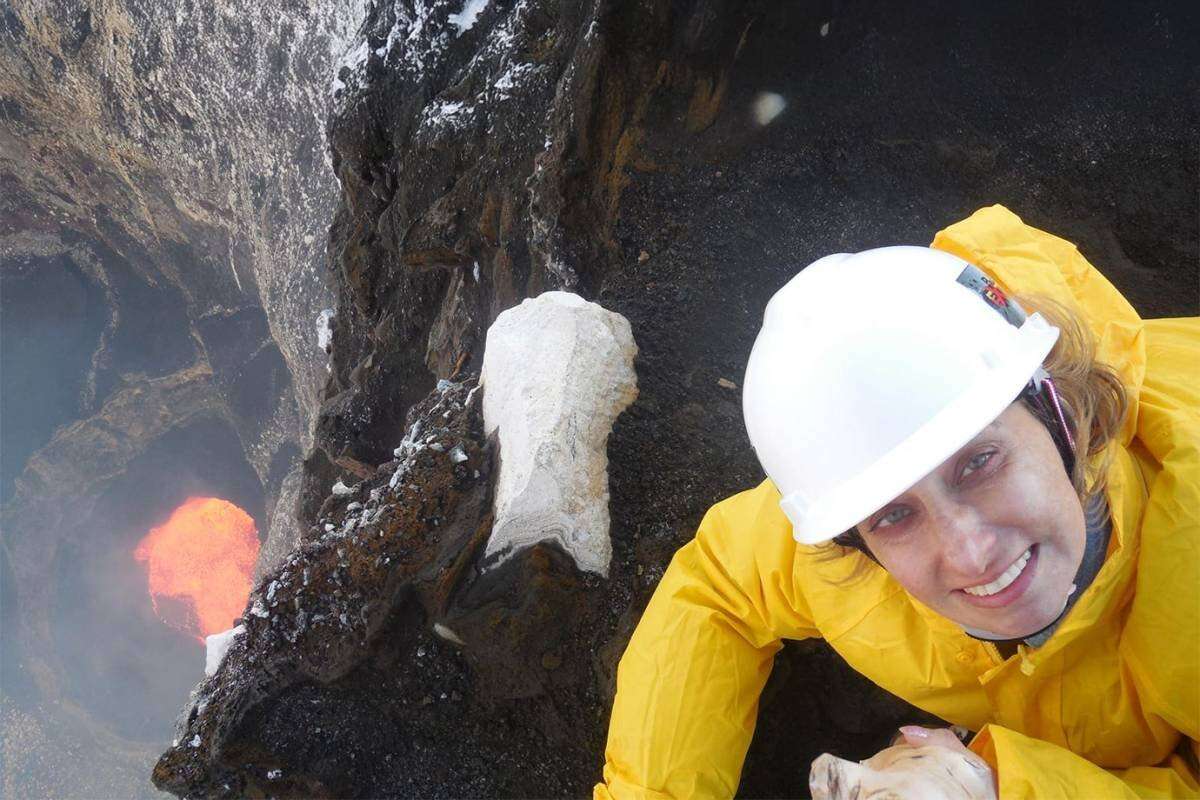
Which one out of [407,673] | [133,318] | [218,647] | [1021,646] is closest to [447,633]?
[407,673]

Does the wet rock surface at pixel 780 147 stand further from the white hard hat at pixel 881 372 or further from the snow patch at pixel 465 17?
the white hard hat at pixel 881 372

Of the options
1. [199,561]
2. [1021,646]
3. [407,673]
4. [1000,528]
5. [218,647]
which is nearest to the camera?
[1000,528]

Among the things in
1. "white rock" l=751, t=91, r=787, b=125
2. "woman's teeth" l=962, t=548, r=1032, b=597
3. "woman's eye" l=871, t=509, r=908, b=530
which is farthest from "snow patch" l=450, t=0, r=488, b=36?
"woman's teeth" l=962, t=548, r=1032, b=597

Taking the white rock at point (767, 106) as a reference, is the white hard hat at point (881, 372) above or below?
above

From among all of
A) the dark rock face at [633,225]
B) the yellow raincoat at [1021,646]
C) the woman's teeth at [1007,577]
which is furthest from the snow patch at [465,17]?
the woman's teeth at [1007,577]

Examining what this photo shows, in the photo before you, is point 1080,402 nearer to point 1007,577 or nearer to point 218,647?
point 1007,577

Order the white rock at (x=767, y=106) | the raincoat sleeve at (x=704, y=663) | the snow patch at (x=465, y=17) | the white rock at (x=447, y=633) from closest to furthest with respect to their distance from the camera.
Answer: the raincoat sleeve at (x=704, y=663)
the white rock at (x=447, y=633)
the white rock at (x=767, y=106)
the snow patch at (x=465, y=17)

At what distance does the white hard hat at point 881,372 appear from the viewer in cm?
150

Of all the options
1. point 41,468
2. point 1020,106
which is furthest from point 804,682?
point 41,468

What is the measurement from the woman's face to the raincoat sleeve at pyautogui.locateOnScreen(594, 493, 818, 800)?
578mm

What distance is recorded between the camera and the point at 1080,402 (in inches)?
63.1

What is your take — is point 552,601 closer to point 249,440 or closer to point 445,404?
point 445,404

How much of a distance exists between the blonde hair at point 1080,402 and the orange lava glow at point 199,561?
589 inches

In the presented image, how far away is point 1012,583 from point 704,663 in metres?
0.89
